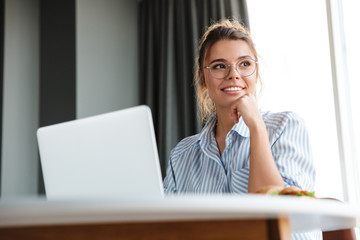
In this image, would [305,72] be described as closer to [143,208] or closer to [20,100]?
[20,100]

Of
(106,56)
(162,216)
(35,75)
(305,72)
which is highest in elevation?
(106,56)

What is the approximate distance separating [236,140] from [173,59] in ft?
5.82

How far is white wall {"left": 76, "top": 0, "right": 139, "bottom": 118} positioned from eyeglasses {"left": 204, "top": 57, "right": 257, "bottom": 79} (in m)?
1.53

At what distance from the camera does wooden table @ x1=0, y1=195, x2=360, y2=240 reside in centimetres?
40

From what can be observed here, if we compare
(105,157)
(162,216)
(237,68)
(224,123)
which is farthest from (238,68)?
(162,216)

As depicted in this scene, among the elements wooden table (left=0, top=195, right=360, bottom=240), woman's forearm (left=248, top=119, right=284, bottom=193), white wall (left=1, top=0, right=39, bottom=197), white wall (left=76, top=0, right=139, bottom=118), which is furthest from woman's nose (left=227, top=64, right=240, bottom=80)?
white wall (left=1, top=0, right=39, bottom=197)

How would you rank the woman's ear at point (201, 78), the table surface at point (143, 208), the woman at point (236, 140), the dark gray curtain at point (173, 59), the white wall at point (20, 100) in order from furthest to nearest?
the white wall at point (20, 100) → the dark gray curtain at point (173, 59) → the woman's ear at point (201, 78) → the woman at point (236, 140) → the table surface at point (143, 208)

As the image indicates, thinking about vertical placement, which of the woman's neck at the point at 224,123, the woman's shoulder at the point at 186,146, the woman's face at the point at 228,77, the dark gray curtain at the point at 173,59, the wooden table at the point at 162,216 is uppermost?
the dark gray curtain at the point at 173,59

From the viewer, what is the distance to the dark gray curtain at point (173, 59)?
3021 mm

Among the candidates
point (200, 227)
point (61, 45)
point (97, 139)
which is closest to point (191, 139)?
point (97, 139)

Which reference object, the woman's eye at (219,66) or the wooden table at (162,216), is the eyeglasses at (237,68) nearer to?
the woman's eye at (219,66)

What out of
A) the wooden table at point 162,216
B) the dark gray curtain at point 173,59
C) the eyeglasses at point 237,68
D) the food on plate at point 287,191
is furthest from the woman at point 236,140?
the dark gray curtain at point 173,59

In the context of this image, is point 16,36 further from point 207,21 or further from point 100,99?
point 207,21

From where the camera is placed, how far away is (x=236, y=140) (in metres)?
1.55
